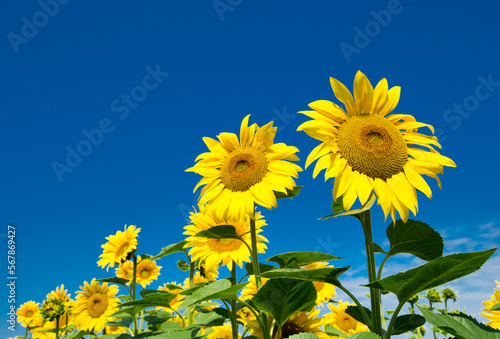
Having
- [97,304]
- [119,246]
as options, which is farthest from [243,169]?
[97,304]

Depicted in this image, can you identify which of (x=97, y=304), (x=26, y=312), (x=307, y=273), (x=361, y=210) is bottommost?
(x=307, y=273)

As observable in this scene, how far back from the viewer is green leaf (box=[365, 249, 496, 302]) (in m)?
1.48

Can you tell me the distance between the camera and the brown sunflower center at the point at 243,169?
266 centimetres

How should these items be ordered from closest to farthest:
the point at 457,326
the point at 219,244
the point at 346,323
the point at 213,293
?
the point at 457,326 < the point at 213,293 < the point at 219,244 < the point at 346,323

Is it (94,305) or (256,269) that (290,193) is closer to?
(256,269)

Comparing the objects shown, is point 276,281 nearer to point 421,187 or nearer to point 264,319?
point 264,319

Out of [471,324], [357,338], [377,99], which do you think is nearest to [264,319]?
[357,338]

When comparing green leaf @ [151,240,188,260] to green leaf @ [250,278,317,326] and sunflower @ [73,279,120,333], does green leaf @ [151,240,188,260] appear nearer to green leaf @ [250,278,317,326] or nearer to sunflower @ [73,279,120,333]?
green leaf @ [250,278,317,326]

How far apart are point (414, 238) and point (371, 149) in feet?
1.67

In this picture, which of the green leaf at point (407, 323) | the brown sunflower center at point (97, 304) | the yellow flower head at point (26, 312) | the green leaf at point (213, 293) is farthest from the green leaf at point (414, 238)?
the yellow flower head at point (26, 312)

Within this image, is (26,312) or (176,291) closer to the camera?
(176,291)

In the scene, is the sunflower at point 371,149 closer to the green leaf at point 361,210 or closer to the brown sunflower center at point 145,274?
the green leaf at point 361,210

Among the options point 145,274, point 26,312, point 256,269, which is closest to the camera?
point 256,269

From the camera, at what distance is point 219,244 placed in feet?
11.0
